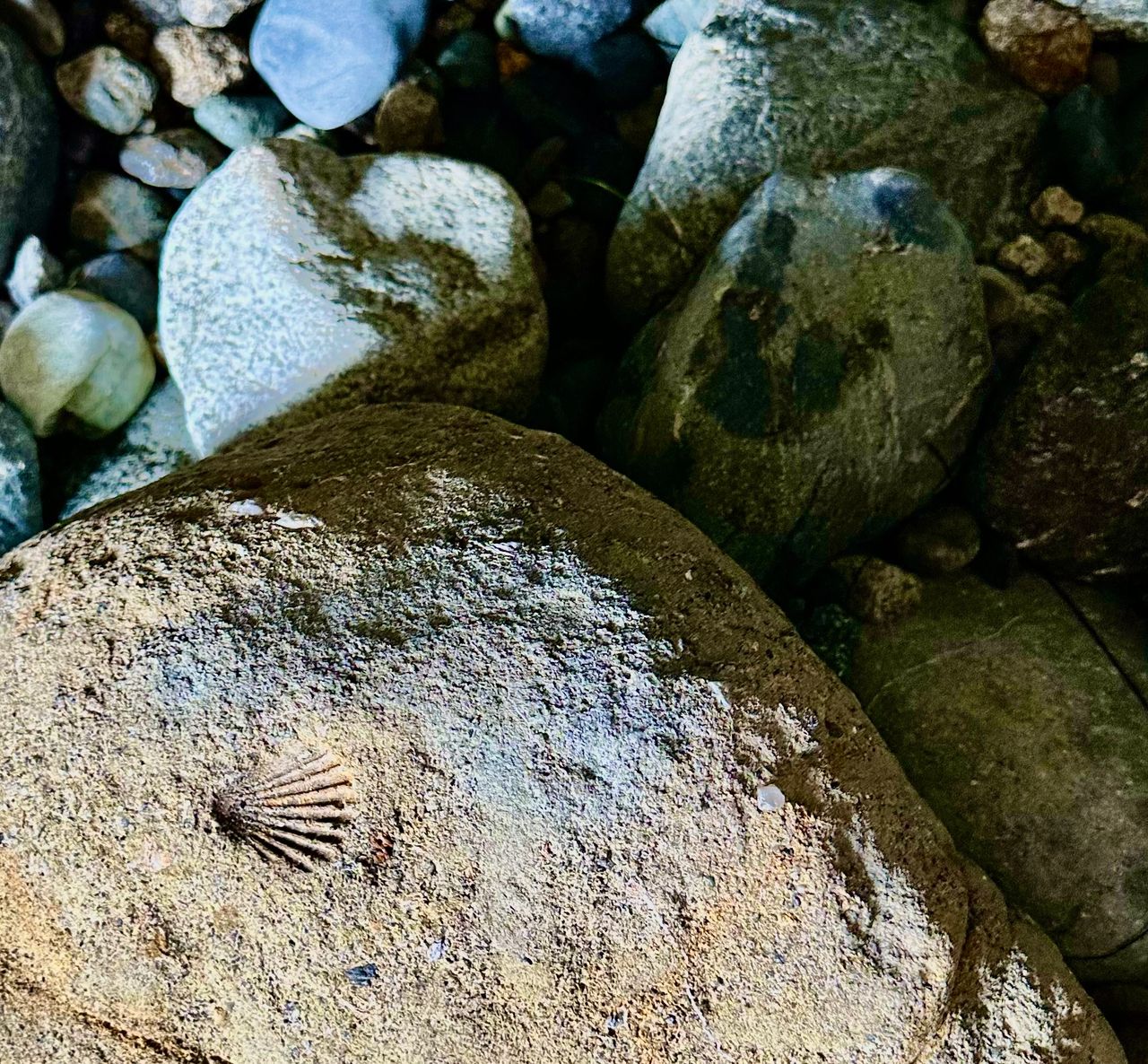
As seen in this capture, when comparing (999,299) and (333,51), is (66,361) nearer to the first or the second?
(333,51)

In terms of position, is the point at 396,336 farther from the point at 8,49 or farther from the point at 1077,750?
the point at 1077,750

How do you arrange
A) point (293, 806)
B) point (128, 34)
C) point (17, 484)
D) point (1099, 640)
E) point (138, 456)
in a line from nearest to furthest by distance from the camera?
point (293, 806), point (1099, 640), point (17, 484), point (138, 456), point (128, 34)

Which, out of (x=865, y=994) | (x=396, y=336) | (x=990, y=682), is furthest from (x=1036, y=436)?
(x=396, y=336)

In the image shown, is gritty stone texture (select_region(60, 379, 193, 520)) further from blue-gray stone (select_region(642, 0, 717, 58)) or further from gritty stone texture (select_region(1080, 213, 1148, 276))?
gritty stone texture (select_region(1080, 213, 1148, 276))

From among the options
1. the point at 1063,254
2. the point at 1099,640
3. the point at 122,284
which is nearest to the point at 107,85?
the point at 122,284

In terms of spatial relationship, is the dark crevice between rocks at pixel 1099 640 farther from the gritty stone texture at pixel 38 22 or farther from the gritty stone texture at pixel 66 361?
the gritty stone texture at pixel 38 22

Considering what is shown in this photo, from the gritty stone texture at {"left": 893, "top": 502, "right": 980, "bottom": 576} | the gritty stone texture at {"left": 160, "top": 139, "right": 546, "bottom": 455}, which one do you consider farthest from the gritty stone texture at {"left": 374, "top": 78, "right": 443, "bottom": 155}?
the gritty stone texture at {"left": 893, "top": 502, "right": 980, "bottom": 576}

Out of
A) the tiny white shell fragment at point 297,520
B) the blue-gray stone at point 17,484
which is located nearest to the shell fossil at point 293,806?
the tiny white shell fragment at point 297,520
